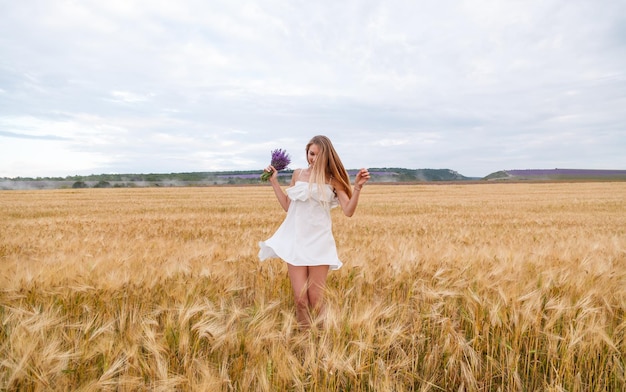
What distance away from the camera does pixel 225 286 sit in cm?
322

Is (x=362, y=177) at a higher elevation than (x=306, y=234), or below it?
higher

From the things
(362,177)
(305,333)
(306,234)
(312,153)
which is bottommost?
(305,333)

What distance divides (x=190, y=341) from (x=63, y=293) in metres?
1.35

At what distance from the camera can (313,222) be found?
3248 millimetres

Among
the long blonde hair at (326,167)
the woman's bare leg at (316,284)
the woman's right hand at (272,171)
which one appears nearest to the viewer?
the woman's bare leg at (316,284)

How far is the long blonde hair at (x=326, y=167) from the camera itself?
3.22 m

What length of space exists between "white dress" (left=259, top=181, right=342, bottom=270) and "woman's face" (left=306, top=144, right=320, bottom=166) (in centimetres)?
20

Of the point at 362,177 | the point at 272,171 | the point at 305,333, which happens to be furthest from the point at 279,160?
the point at 305,333

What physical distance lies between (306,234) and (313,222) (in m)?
0.11

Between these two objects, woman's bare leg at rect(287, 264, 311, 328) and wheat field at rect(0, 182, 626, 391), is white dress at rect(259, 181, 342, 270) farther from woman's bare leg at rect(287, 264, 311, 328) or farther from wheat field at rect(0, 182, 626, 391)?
wheat field at rect(0, 182, 626, 391)

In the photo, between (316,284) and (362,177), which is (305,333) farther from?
(362,177)

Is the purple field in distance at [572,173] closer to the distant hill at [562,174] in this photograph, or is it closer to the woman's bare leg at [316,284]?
the distant hill at [562,174]

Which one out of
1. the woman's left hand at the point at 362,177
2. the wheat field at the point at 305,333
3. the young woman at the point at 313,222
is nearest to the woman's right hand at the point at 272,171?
the young woman at the point at 313,222

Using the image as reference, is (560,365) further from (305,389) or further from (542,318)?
(305,389)
